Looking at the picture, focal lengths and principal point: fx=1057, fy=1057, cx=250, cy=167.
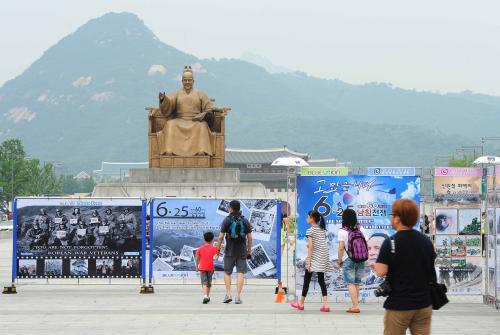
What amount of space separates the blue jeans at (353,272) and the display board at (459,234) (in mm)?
1532

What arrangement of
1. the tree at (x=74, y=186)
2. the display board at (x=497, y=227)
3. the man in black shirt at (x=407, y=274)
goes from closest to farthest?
the man in black shirt at (x=407, y=274) < the display board at (x=497, y=227) < the tree at (x=74, y=186)

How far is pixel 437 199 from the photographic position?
43.1 feet

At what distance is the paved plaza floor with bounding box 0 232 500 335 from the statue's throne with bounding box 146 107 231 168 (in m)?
12.2

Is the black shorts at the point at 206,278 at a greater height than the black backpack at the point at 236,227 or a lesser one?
lesser

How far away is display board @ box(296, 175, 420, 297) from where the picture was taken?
12.9 m

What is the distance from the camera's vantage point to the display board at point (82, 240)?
14.7 m

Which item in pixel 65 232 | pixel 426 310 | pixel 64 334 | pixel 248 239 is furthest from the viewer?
pixel 65 232

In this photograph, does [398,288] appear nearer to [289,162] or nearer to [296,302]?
[296,302]

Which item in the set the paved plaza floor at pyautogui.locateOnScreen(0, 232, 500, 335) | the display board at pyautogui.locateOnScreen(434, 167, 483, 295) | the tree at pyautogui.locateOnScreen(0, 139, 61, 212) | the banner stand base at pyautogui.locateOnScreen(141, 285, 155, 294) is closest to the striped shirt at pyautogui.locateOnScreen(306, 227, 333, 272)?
the paved plaza floor at pyautogui.locateOnScreen(0, 232, 500, 335)

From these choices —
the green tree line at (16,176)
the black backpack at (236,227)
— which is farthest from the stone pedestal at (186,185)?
the green tree line at (16,176)

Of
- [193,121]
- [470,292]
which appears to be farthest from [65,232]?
[193,121]

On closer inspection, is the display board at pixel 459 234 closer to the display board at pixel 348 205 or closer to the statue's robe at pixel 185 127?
the display board at pixel 348 205

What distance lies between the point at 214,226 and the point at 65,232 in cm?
208

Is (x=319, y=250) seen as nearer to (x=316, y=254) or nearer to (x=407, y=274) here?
(x=316, y=254)
